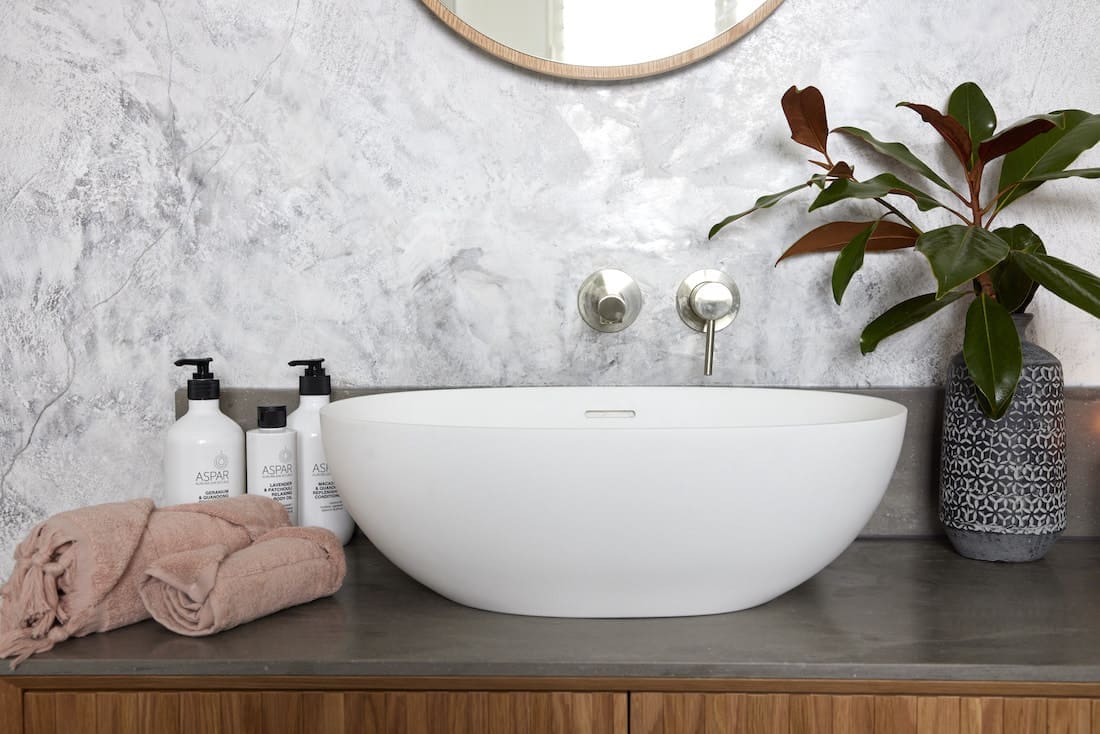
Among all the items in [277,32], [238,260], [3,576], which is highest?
[277,32]

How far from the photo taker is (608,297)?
106 cm

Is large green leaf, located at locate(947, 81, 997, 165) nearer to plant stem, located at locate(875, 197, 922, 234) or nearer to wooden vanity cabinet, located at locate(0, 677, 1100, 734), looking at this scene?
plant stem, located at locate(875, 197, 922, 234)

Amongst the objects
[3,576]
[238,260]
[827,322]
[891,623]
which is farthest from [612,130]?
[3,576]

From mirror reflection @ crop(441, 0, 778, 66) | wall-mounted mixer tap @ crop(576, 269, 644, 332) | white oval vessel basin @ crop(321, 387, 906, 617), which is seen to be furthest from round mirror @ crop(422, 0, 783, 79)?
white oval vessel basin @ crop(321, 387, 906, 617)

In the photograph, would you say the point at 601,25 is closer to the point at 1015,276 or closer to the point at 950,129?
the point at 950,129

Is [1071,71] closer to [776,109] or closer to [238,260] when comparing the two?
[776,109]

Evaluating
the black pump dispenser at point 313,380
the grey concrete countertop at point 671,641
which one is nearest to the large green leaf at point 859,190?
the grey concrete countertop at point 671,641

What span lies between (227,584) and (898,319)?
74 cm

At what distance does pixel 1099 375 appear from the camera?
109 cm

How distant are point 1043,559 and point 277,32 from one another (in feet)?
3.65

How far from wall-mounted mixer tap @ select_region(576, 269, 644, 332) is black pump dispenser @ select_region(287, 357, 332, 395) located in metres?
0.33

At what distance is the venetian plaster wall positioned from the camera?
3.61 feet

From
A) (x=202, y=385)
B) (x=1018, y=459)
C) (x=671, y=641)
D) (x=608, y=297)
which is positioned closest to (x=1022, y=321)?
(x=1018, y=459)

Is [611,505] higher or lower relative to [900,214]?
lower
